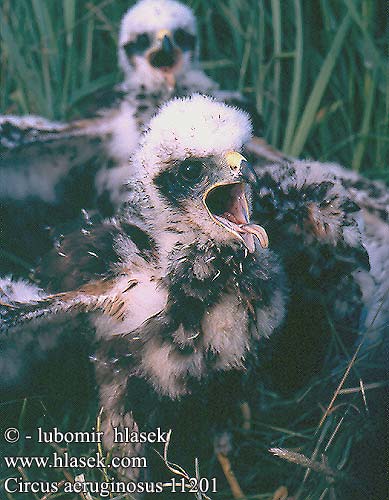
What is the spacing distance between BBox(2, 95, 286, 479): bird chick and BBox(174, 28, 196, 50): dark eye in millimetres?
1347

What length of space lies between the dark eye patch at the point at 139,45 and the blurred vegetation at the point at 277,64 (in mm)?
209

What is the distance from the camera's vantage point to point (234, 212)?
198 cm

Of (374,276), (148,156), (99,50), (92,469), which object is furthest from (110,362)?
(99,50)

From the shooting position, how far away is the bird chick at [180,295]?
2012 millimetres

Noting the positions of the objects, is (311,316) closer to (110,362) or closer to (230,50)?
(110,362)

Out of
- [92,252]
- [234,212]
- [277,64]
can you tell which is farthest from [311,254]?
[277,64]

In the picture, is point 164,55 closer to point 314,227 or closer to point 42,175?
point 42,175

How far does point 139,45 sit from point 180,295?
1.73 meters

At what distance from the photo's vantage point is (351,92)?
346 centimetres

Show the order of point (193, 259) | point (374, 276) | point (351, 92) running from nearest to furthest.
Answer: point (193, 259) → point (374, 276) → point (351, 92)

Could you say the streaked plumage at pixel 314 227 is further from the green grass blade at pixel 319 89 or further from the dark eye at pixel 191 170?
the green grass blade at pixel 319 89

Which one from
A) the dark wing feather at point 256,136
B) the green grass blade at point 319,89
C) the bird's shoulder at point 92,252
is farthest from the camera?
the green grass blade at point 319,89

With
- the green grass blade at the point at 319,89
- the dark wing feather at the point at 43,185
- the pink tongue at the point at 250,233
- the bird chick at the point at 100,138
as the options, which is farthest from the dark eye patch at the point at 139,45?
the pink tongue at the point at 250,233

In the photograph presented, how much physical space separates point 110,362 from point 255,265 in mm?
466
